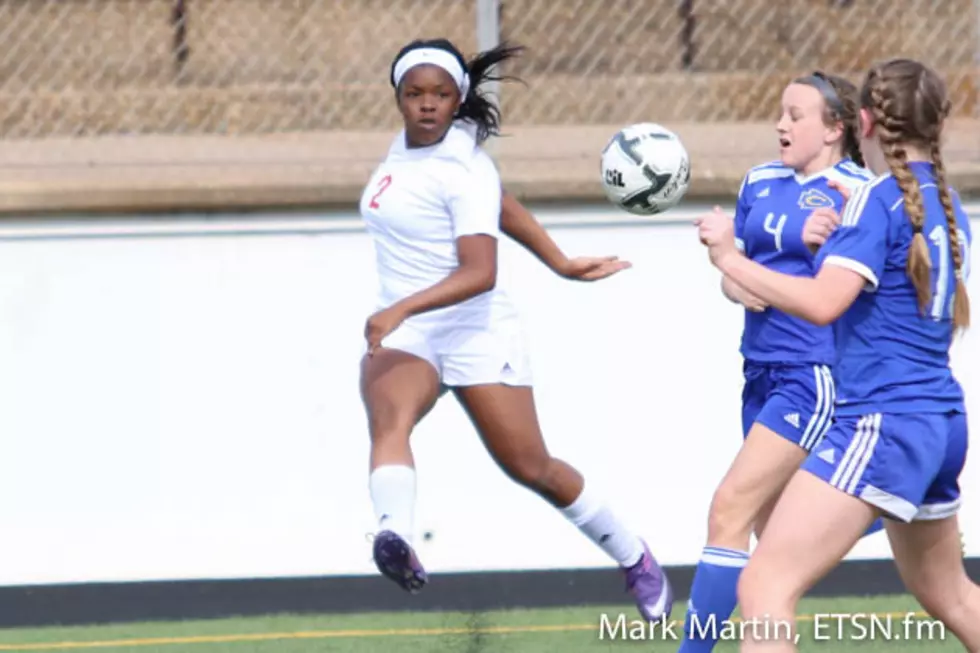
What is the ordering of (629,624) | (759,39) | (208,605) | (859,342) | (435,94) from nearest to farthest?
(859,342) → (435,94) → (629,624) → (208,605) → (759,39)

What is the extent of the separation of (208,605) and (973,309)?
3.12 m

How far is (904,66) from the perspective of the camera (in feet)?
13.7

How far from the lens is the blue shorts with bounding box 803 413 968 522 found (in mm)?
4051

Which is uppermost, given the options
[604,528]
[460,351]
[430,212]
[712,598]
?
[430,212]

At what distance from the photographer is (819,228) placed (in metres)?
4.77

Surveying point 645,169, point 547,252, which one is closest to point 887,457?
point 645,169

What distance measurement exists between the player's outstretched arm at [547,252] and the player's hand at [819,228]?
2.86 feet

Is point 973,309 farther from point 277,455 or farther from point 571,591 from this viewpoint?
point 277,455

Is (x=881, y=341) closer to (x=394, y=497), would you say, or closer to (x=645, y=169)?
(x=645, y=169)

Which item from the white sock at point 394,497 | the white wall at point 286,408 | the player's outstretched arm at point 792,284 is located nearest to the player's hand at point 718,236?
the player's outstretched arm at point 792,284

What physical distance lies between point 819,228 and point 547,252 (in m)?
1.12

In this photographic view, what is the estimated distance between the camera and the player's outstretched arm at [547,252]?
564cm

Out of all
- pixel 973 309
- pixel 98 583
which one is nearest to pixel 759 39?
pixel 973 309

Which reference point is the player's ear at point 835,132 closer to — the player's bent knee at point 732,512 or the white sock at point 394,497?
the player's bent knee at point 732,512
